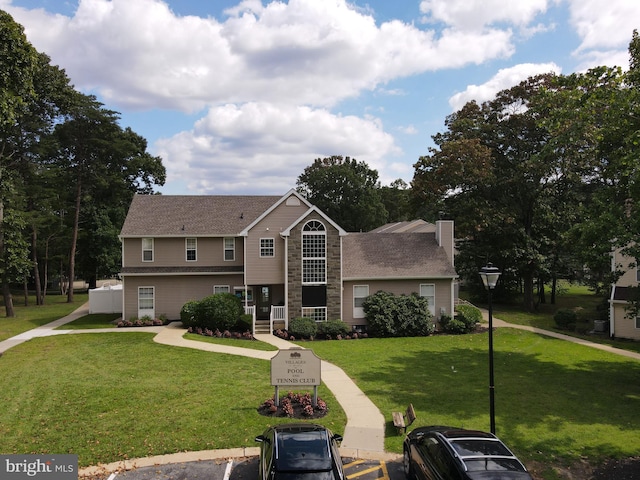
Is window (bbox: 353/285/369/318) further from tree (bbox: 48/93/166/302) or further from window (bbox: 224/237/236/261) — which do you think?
tree (bbox: 48/93/166/302)

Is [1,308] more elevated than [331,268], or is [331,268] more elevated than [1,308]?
[331,268]

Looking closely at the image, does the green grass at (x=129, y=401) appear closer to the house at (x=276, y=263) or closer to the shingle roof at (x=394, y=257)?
the house at (x=276, y=263)

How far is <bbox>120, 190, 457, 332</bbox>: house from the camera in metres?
29.3

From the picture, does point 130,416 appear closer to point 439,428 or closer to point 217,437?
point 217,437

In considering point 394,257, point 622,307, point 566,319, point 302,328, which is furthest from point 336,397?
point 566,319

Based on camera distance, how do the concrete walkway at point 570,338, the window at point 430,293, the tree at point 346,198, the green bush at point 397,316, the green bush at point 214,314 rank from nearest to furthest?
the concrete walkway at point 570,338 < the green bush at point 214,314 < the green bush at point 397,316 < the window at point 430,293 < the tree at point 346,198

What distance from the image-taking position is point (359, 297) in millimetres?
29969

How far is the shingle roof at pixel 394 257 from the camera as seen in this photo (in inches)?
1186

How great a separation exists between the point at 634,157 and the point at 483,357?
11.8 meters

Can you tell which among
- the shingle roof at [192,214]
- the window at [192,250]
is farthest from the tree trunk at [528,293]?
the window at [192,250]

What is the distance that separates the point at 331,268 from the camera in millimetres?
29375

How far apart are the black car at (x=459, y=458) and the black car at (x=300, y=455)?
1.96 metres

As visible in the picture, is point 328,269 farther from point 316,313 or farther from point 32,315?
point 32,315

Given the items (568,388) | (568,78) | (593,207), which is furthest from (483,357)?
(568,78)
